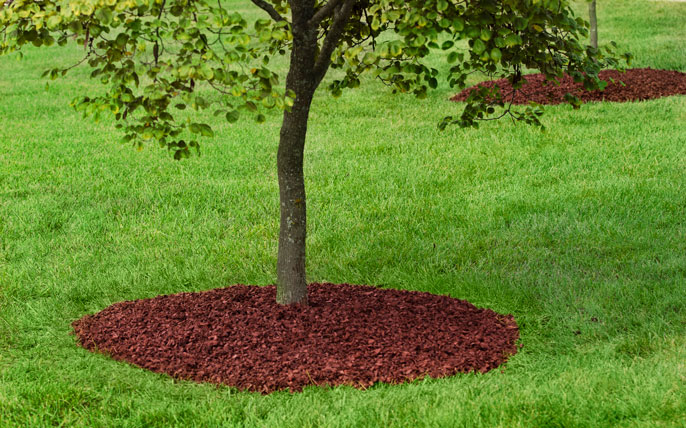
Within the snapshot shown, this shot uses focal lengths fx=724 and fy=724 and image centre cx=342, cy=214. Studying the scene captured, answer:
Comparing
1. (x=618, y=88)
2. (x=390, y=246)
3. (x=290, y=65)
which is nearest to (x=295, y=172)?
(x=290, y=65)

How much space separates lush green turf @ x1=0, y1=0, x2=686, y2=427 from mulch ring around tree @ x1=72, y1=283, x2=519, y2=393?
15 centimetres

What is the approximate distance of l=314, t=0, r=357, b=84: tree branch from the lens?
5043 millimetres

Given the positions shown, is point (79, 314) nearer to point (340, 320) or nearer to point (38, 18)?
point (340, 320)

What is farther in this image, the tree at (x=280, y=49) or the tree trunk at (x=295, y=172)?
the tree trunk at (x=295, y=172)

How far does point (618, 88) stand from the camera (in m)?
14.4

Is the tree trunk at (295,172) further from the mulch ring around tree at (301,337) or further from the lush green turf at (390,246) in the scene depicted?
Answer: the lush green turf at (390,246)

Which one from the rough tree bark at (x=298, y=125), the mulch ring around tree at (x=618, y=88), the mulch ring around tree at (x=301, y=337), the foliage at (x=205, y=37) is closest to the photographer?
the foliage at (x=205, y=37)

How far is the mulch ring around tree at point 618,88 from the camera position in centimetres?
1401

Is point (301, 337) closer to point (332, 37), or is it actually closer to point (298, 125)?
point (298, 125)

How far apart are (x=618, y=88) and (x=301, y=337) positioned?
37.0ft

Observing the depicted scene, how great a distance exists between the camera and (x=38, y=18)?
4.03m

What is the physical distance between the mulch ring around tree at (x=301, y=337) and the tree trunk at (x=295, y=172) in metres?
0.23

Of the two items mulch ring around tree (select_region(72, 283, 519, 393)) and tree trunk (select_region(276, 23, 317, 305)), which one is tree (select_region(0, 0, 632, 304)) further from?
mulch ring around tree (select_region(72, 283, 519, 393))

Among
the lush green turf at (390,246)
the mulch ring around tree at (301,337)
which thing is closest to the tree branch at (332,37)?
the mulch ring around tree at (301,337)
